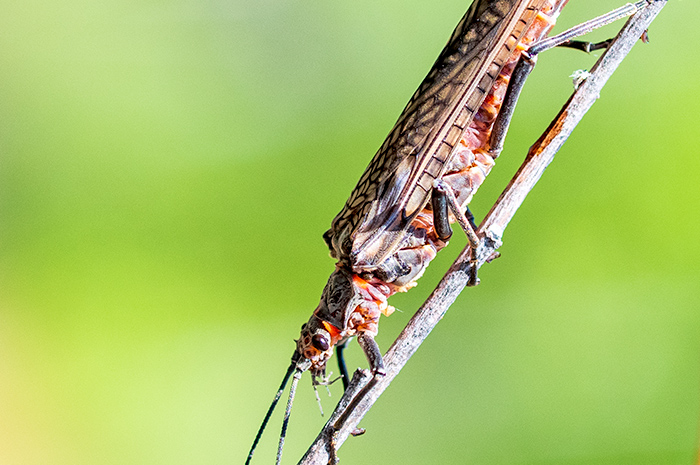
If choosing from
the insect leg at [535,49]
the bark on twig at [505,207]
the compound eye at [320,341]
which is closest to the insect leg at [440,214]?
the bark on twig at [505,207]

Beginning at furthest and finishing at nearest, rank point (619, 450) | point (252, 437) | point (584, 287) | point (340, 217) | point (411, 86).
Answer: point (411, 86) < point (252, 437) < point (584, 287) < point (619, 450) < point (340, 217)

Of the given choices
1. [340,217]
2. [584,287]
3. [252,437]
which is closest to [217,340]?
[252,437]

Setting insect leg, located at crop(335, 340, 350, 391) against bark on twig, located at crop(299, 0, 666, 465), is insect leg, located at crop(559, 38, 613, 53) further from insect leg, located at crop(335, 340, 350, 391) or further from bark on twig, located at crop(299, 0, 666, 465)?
insect leg, located at crop(335, 340, 350, 391)

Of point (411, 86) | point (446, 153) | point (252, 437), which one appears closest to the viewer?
point (446, 153)

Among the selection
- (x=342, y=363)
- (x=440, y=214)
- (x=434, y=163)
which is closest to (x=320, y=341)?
(x=342, y=363)

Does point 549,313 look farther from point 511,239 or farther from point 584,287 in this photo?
point 511,239

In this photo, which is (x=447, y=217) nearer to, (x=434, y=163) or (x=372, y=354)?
(x=434, y=163)

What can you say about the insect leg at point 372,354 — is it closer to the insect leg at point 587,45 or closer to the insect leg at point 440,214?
the insect leg at point 440,214
